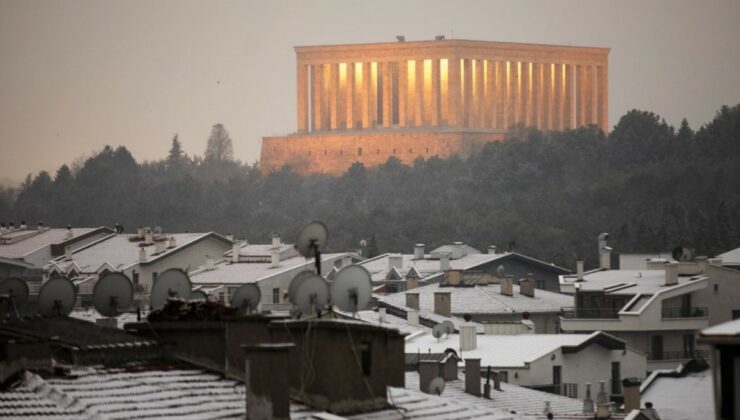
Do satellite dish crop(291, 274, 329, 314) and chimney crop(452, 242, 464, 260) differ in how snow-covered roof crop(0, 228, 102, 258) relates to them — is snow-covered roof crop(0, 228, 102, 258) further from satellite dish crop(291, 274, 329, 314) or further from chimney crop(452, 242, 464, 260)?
satellite dish crop(291, 274, 329, 314)

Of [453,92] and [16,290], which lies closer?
[16,290]

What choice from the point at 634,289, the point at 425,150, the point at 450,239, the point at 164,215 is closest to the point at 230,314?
the point at 634,289

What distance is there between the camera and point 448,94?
578 feet

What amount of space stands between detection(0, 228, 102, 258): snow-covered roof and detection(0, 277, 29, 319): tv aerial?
2076 inches

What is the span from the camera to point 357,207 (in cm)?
14425

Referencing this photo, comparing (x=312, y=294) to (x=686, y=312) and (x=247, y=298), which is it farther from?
(x=686, y=312)

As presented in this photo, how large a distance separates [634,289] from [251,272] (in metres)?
15.9

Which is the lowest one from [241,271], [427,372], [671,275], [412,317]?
[427,372]

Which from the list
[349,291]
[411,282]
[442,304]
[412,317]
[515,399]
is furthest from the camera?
[411,282]

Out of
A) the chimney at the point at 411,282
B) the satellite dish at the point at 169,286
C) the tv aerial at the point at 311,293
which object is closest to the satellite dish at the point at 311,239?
the tv aerial at the point at 311,293

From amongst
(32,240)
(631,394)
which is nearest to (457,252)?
(32,240)

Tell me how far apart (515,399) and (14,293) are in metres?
13.4

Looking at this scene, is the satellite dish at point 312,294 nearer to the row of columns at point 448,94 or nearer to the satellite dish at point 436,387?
the satellite dish at point 436,387

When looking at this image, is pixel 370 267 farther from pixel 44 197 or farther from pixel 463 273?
pixel 44 197
